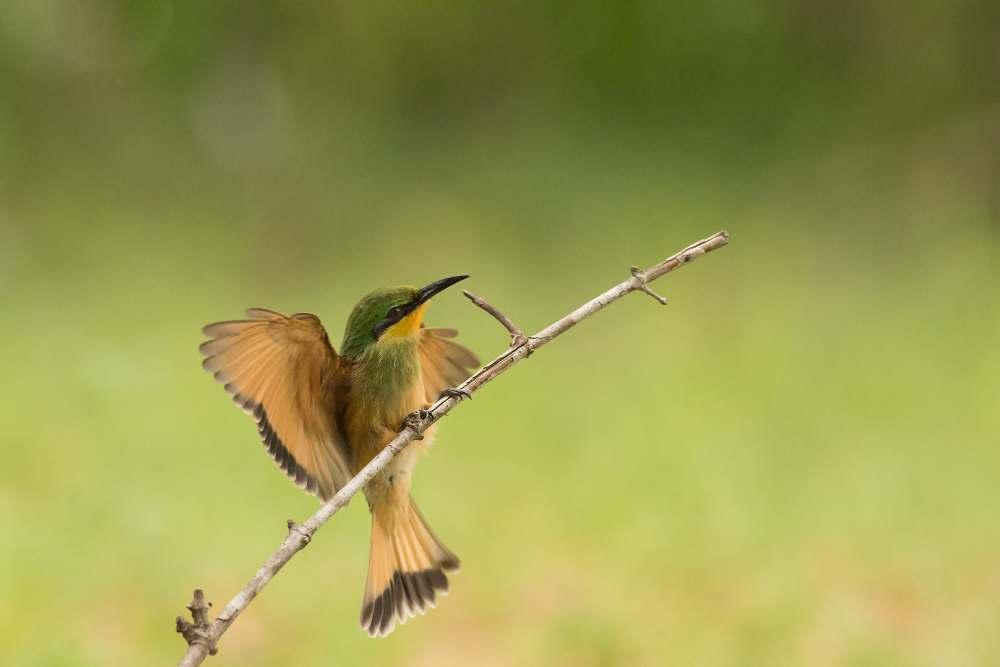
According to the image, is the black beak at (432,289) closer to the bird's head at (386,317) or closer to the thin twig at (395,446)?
the bird's head at (386,317)

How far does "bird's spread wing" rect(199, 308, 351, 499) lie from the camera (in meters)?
2.00

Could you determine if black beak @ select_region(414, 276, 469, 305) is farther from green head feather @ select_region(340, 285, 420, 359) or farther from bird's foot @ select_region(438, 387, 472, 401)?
bird's foot @ select_region(438, 387, 472, 401)

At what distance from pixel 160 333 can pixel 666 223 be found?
6.44 feet

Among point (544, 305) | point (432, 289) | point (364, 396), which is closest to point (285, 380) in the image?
point (364, 396)

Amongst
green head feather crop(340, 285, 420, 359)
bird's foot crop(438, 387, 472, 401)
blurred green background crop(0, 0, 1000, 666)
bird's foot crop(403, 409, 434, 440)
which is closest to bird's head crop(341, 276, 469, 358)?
green head feather crop(340, 285, 420, 359)

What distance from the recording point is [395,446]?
173 centimetres

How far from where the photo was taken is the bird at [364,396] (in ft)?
6.61

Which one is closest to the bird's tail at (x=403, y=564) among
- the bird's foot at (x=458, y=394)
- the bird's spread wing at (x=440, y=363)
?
the bird's spread wing at (x=440, y=363)

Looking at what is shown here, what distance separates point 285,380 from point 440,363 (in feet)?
1.15

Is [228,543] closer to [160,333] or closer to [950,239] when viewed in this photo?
[160,333]

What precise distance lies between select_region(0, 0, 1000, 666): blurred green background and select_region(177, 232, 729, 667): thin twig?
134cm

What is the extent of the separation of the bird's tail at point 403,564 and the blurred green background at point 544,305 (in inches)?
24.2

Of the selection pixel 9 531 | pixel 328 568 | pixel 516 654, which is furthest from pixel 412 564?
pixel 9 531

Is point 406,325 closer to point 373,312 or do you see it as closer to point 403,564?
point 373,312
